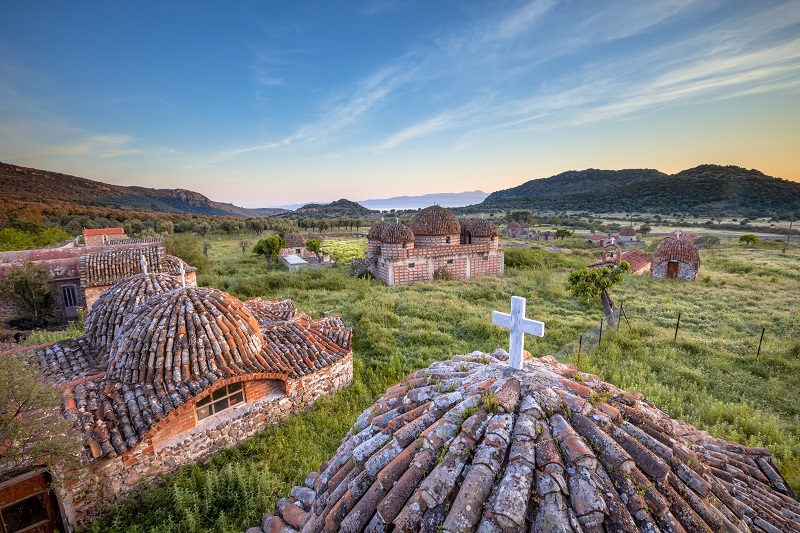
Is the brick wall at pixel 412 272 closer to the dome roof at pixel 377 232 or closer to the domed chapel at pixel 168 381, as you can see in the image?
the dome roof at pixel 377 232

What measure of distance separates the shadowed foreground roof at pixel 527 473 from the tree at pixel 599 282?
416 inches

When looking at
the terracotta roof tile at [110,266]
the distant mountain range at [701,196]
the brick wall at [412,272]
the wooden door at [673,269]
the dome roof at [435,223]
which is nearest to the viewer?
the terracotta roof tile at [110,266]

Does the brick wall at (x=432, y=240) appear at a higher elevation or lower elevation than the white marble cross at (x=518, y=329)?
lower

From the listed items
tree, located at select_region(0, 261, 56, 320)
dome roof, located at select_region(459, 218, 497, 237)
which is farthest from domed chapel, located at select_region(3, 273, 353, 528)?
dome roof, located at select_region(459, 218, 497, 237)

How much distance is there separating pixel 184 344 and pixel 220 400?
4.75 ft

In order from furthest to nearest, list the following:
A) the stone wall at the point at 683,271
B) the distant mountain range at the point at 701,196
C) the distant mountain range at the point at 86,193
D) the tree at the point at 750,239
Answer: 1. the distant mountain range at the point at 701,196
2. the distant mountain range at the point at 86,193
3. the tree at the point at 750,239
4. the stone wall at the point at 683,271

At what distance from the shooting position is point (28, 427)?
15.1ft

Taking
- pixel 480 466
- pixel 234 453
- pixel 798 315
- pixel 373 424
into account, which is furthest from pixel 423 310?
pixel 798 315

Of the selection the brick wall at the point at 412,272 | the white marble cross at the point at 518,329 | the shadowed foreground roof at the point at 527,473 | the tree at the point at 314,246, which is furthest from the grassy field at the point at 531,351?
the tree at the point at 314,246

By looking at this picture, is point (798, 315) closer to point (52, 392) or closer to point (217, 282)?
point (52, 392)

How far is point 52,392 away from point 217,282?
1803cm

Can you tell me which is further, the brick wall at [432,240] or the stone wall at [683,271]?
the brick wall at [432,240]

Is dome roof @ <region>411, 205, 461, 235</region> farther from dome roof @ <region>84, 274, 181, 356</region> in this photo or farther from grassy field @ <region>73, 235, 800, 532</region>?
dome roof @ <region>84, 274, 181, 356</region>

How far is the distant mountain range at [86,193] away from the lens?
207 ft
